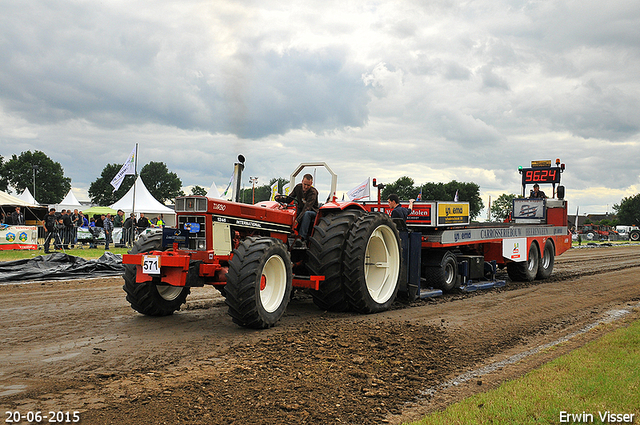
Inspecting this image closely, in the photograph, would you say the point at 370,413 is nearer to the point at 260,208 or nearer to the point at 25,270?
the point at 260,208

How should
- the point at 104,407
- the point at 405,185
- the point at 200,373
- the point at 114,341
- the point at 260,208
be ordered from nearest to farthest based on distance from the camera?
the point at 104,407 → the point at 200,373 → the point at 114,341 → the point at 260,208 → the point at 405,185

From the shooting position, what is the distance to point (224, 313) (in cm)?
789

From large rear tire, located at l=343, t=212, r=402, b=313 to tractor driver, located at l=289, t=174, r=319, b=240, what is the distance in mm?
673

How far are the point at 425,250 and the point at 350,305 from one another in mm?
3250

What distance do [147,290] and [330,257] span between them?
8.71 feet

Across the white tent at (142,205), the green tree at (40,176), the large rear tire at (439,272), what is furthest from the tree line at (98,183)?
the large rear tire at (439,272)

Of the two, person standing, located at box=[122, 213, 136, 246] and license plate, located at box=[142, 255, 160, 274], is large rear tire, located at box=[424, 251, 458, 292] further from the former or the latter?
person standing, located at box=[122, 213, 136, 246]

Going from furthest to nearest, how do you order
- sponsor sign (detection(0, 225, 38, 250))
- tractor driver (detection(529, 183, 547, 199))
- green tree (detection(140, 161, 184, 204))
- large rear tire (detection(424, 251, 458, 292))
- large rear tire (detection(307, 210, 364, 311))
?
green tree (detection(140, 161, 184, 204)), sponsor sign (detection(0, 225, 38, 250)), tractor driver (detection(529, 183, 547, 199)), large rear tire (detection(424, 251, 458, 292)), large rear tire (detection(307, 210, 364, 311))

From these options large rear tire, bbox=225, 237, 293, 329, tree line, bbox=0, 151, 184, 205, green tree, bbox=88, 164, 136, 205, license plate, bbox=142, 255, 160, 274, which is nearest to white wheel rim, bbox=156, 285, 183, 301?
license plate, bbox=142, 255, 160, 274

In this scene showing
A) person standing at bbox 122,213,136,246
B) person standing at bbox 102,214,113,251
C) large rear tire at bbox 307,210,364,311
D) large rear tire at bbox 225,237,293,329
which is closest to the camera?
large rear tire at bbox 225,237,293,329

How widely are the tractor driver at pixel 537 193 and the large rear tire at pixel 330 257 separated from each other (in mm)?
10748

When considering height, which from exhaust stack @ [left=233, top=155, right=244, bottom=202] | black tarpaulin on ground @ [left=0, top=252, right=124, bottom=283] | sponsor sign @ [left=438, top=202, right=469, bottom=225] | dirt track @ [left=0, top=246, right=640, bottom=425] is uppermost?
exhaust stack @ [left=233, top=155, right=244, bottom=202]

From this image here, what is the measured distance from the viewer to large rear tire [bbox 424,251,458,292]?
34.4 ft

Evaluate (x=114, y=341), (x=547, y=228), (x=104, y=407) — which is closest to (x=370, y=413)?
(x=104, y=407)
